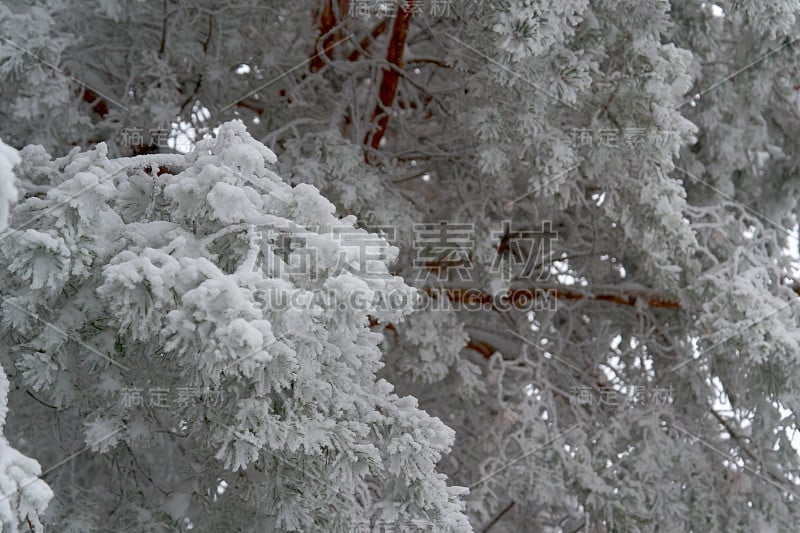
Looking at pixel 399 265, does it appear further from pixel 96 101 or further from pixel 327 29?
pixel 96 101

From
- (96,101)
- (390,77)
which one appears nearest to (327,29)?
(390,77)

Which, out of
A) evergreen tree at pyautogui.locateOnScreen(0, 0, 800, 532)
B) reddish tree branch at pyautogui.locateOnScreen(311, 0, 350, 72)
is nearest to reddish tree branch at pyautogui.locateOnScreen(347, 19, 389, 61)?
evergreen tree at pyautogui.locateOnScreen(0, 0, 800, 532)

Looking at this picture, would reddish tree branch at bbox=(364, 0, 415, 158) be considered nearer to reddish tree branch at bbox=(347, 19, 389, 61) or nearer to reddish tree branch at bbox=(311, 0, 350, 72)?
reddish tree branch at bbox=(311, 0, 350, 72)

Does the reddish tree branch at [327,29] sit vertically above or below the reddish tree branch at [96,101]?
above

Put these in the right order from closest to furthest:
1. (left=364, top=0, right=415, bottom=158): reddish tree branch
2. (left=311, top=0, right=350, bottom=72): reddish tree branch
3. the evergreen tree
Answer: the evergreen tree, (left=364, top=0, right=415, bottom=158): reddish tree branch, (left=311, top=0, right=350, bottom=72): reddish tree branch

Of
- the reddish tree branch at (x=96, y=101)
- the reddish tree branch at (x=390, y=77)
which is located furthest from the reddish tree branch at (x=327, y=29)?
the reddish tree branch at (x=96, y=101)

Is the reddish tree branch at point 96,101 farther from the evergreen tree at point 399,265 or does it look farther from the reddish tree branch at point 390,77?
the reddish tree branch at point 390,77

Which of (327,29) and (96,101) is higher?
(327,29)

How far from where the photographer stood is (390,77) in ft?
17.1

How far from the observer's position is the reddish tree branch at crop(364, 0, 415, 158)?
4.97 meters

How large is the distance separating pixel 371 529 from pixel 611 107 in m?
2.62

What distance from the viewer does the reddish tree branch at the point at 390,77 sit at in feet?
16.3

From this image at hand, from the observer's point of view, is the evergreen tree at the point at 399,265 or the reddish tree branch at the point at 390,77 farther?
the reddish tree branch at the point at 390,77

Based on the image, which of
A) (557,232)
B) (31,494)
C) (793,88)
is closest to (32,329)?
(31,494)
